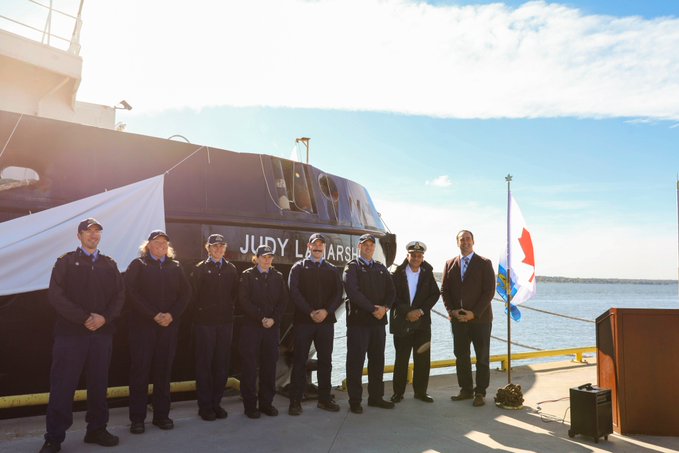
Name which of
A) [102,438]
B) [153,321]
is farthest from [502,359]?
[102,438]

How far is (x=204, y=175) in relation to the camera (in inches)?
215

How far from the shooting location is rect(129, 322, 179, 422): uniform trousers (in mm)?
4355

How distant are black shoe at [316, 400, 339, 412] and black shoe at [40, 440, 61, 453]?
2.24 meters

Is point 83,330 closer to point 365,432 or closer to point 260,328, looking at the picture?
point 260,328

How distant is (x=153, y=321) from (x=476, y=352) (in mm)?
3195

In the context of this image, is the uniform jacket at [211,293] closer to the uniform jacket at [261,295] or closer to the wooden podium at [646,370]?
the uniform jacket at [261,295]

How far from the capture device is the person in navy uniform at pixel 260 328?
4.87 m

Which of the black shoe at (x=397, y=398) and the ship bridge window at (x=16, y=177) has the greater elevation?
the ship bridge window at (x=16, y=177)

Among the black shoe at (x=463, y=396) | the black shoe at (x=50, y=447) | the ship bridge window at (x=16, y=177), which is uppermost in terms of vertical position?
the ship bridge window at (x=16, y=177)

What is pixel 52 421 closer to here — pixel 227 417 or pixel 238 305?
pixel 227 417

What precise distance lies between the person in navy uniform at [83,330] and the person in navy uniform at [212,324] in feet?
2.53

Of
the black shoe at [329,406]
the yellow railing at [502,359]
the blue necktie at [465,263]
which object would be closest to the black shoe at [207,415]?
the black shoe at [329,406]

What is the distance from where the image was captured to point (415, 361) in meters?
5.61

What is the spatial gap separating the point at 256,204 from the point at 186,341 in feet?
5.00
